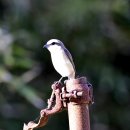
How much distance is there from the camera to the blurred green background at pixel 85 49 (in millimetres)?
9336

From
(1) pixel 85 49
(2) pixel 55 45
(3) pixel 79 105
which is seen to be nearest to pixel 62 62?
(2) pixel 55 45

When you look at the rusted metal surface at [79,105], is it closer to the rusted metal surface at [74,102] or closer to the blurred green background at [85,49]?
the rusted metal surface at [74,102]

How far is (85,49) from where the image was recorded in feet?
31.6

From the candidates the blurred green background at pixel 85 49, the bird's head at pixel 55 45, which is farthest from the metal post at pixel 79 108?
the blurred green background at pixel 85 49

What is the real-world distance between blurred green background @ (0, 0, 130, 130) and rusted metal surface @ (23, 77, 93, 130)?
6.83 meters

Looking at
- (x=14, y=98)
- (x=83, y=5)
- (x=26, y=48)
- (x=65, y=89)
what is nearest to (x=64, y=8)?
(x=83, y=5)

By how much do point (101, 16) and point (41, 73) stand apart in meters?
1.23

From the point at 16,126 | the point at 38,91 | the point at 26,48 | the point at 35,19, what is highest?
the point at 35,19

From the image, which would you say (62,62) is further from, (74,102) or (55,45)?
(74,102)

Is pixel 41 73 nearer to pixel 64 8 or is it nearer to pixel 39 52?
pixel 39 52

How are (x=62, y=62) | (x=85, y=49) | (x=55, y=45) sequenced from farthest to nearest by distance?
1. (x=85, y=49)
2. (x=55, y=45)
3. (x=62, y=62)

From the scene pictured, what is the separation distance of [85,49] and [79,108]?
24.4 feet

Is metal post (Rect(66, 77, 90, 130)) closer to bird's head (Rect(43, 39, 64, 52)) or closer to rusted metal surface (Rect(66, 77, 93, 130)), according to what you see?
rusted metal surface (Rect(66, 77, 93, 130))

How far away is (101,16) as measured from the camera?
384 inches
